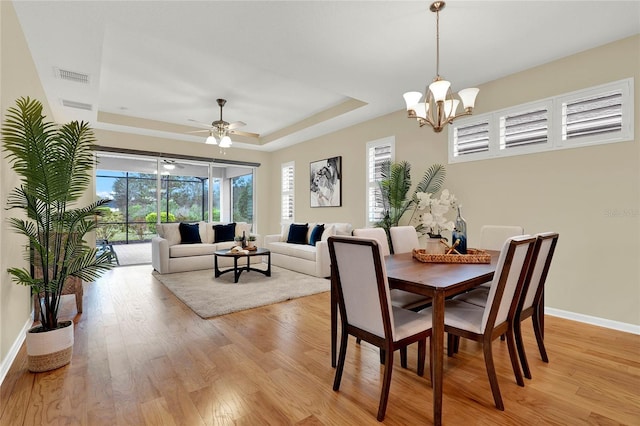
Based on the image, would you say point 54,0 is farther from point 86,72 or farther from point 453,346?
point 453,346

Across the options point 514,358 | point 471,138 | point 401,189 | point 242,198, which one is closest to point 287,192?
point 242,198

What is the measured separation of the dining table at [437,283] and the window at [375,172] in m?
3.00

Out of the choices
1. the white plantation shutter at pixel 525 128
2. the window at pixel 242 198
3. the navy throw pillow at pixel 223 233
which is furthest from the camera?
the window at pixel 242 198

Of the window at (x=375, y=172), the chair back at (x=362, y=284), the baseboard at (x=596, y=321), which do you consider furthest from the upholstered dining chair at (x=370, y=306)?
the window at (x=375, y=172)

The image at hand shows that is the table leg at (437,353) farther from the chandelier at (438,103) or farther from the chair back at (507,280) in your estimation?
the chandelier at (438,103)

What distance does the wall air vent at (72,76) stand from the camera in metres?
3.39

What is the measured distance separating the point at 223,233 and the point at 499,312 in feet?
17.5

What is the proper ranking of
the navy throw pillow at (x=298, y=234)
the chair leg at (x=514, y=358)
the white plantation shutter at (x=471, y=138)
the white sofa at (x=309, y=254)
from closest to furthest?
→ the chair leg at (x=514, y=358) → the white plantation shutter at (x=471, y=138) → the white sofa at (x=309, y=254) → the navy throw pillow at (x=298, y=234)

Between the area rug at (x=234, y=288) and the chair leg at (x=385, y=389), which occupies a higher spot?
the chair leg at (x=385, y=389)

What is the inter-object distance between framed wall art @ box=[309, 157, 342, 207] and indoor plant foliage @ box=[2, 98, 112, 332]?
419 centimetres

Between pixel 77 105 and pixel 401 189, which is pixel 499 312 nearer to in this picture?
pixel 401 189

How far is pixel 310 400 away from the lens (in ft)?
5.91

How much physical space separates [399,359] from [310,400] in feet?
2.76

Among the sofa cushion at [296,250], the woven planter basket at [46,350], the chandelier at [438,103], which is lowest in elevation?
the woven planter basket at [46,350]
